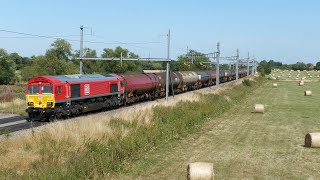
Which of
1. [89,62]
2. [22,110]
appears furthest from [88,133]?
[89,62]

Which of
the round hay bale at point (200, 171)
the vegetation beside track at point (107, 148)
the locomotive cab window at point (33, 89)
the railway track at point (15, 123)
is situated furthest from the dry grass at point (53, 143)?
the locomotive cab window at point (33, 89)

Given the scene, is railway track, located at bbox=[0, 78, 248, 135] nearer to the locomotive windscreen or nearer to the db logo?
the locomotive windscreen

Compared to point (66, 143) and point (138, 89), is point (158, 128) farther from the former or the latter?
point (138, 89)

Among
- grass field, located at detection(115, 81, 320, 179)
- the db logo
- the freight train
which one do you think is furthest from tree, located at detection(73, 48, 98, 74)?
grass field, located at detection(115, 81, 320, 179)

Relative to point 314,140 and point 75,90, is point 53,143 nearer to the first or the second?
point 314,140

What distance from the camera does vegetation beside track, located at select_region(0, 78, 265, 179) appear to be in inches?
514

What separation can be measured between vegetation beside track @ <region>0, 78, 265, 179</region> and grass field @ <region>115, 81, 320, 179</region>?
63cm

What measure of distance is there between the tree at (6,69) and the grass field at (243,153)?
7357 centimetres

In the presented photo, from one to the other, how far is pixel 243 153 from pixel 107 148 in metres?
6.40

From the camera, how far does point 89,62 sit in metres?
125

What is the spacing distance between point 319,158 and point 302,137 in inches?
218

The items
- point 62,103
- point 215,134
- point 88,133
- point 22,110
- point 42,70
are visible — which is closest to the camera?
point 88,133

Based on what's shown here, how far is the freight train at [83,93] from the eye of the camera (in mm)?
29250

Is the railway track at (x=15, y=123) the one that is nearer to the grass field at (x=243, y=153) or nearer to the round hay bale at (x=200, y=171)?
the grass field at (x=243, y=153)
